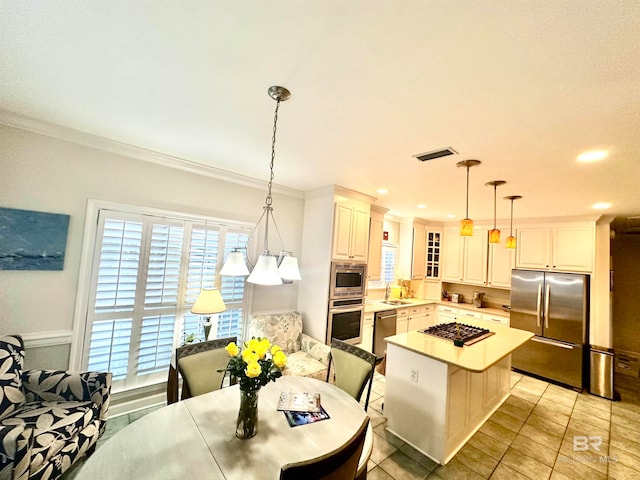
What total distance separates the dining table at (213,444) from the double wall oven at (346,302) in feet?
5.85

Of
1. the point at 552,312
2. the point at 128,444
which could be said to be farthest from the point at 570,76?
the point at 552,312

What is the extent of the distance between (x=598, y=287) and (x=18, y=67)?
21.5 ft

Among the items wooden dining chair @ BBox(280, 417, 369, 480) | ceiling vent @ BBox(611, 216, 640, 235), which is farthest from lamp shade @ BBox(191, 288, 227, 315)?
ceiling vent @ BBox(611, 216, 640, 235)

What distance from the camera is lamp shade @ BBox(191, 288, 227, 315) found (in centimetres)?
257

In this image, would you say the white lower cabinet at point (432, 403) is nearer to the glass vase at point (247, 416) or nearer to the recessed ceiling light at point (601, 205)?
the glass vase at point (247, 416)

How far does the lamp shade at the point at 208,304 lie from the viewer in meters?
2.57

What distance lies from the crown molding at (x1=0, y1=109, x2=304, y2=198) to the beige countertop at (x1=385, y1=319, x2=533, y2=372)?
255cm

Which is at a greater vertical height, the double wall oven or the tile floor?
the double wall oven

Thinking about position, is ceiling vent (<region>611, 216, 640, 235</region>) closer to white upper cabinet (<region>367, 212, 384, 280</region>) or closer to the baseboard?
white upper cabinet (<region>367, 212, 384, 280</region>)

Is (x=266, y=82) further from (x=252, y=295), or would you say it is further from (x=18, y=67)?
(x=252, y=295)

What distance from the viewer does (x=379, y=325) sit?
4203 millimetres

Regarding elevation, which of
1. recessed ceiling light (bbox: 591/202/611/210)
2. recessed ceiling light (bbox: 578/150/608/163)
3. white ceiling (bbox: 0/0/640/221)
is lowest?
recessed ceiling light (bbox: 591/202/611/210)

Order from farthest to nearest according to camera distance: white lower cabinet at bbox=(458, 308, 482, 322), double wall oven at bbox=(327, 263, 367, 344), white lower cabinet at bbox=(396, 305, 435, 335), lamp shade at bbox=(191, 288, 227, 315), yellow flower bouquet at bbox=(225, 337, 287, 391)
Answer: white lower cabinet at bbox=(458, 308, 482, 322) < white lower cabinet at bbox=(396, 305, 435, 335) < double wall oven at bbox=(327, 263, 367, 344) < lamp shade at bbox=(191, 288, 227, 315) < yellow flower bouquet at bbox=(225, 337, 287, 391)

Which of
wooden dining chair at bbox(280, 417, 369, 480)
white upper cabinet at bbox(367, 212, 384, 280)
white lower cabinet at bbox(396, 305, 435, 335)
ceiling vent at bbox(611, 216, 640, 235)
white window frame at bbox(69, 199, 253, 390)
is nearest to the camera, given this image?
wooden dining chair at bbox(280, 417, 369, 480)
